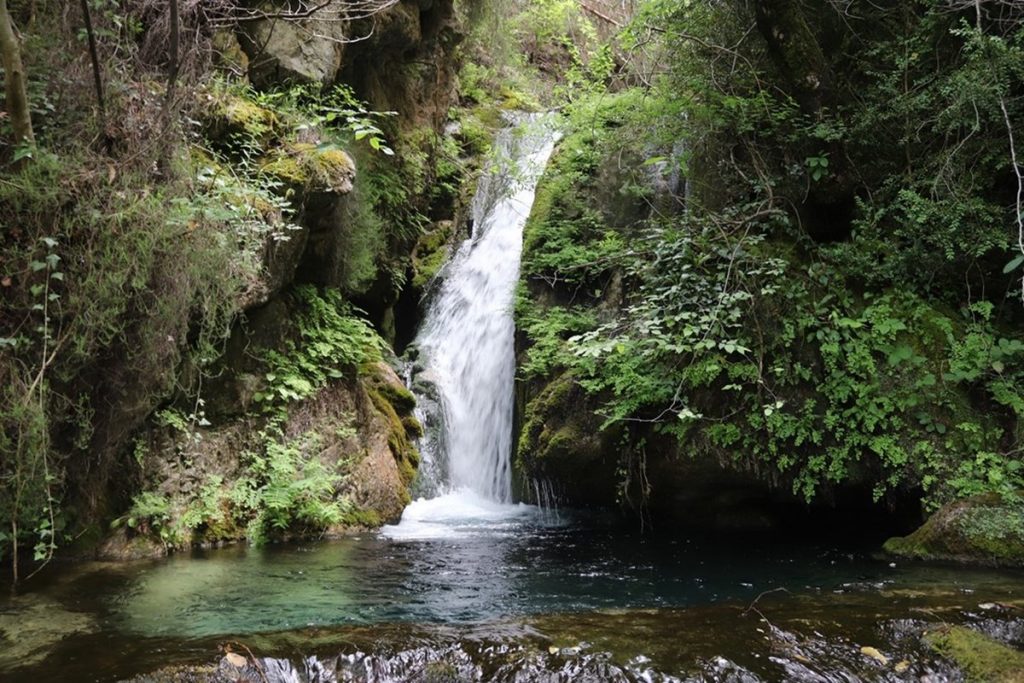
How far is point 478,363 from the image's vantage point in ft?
36.0

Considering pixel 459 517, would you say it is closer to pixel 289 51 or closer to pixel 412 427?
pixel 412 427

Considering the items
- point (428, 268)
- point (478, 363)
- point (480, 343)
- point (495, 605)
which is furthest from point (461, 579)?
point (428, 268)

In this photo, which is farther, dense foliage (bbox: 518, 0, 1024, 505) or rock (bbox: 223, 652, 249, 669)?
dense foliage (bbox: 518, 0, 1024, 505)

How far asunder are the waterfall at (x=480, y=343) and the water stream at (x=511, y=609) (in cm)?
159

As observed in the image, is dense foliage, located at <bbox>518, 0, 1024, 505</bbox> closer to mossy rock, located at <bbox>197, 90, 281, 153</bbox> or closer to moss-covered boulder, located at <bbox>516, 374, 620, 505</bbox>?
moss-covered boulder, located at <bbox>516, 374, 620, 505</bbox>

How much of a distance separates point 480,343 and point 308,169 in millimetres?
4513

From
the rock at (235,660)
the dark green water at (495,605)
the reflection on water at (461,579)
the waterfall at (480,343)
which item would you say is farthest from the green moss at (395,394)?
the rock at (235,660)

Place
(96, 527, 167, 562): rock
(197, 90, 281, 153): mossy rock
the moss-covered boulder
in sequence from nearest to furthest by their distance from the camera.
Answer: (96, 527, 167, 562): rock < (197, 90, 281, 153): mossy rock < the moss-covered boulder

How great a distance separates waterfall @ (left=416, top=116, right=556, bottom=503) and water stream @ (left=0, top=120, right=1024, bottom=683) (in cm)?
159

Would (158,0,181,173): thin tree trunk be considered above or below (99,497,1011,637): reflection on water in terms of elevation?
above

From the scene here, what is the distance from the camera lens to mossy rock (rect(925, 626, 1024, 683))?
3.53 metres

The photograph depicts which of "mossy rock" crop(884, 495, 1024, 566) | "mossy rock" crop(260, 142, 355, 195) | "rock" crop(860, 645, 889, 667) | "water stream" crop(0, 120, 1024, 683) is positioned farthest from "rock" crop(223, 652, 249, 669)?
"mossy rock" crop(884, 495, 1024, 566)

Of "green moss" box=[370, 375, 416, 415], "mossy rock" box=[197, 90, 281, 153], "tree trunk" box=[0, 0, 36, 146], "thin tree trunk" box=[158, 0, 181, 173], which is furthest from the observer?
"green moss" box=[370, 375, 416, 415]

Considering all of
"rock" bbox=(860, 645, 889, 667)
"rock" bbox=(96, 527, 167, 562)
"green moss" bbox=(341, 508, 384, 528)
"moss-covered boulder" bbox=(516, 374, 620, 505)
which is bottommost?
"rock" bbox=(860, 645, 889, 667)
